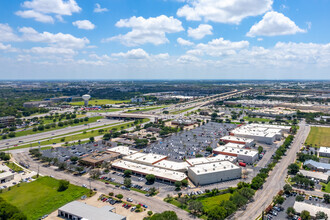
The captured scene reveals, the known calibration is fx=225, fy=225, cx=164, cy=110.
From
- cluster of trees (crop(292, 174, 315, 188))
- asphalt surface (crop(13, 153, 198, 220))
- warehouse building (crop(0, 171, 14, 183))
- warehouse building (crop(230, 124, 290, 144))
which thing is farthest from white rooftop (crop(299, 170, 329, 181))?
warehouse building (crop(0, 171, 14, 183))

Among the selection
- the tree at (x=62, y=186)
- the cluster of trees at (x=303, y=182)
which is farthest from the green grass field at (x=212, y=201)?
the tree at (x=62, y=186)

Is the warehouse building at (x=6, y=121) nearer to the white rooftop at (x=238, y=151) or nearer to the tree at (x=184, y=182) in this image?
the tree at (x=184, y=182)

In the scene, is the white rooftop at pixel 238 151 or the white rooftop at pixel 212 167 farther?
the white rooftop at pixel 238 151

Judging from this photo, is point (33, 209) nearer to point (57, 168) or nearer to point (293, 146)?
point (57, 168)

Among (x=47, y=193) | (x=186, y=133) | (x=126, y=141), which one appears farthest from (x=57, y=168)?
(x=186, y=133)

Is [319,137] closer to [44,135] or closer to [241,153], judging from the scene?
[241,153]

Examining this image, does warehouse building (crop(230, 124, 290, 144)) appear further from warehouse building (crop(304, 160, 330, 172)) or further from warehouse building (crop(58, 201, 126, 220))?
warehouse building (crop(58, 201, 126, 220))

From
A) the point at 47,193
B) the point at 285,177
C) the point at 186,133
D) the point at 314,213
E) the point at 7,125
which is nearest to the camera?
the point at 314,213

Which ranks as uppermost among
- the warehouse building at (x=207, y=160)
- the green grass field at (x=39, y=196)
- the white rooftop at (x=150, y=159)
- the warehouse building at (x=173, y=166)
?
the warehouse building at (x=207, y=160)
